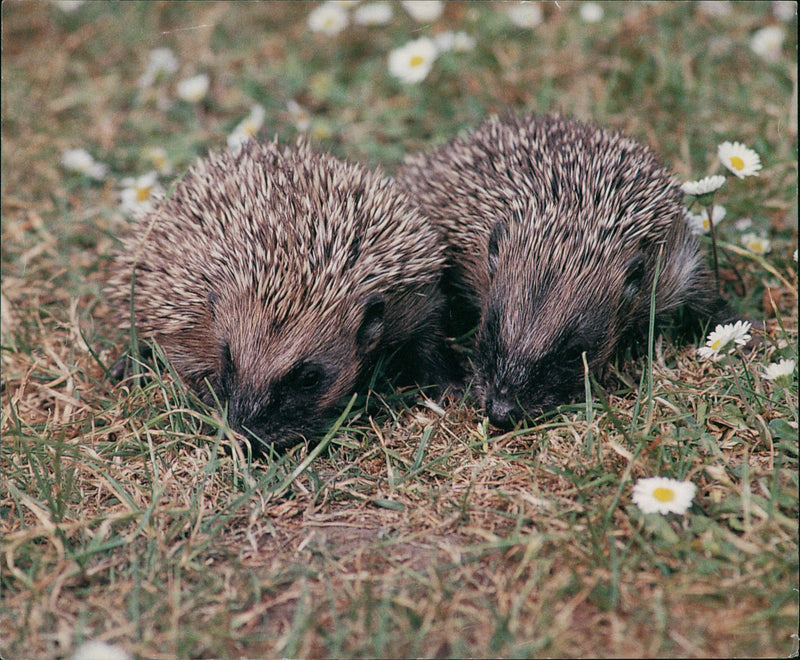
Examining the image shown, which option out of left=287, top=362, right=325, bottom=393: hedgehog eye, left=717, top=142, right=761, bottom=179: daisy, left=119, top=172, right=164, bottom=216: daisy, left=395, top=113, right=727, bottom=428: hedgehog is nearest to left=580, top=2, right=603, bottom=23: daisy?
left=395, top=113, right=727, bottom=428: hedgehog

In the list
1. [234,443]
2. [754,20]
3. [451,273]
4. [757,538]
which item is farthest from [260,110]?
[757,538]

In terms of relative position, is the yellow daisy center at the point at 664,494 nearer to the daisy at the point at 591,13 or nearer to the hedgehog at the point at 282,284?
the hedgehog at the point at 282,284

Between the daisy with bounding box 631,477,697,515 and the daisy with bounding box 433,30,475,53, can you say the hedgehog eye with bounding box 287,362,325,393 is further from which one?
the daisy with bounding box 433,30,475,53

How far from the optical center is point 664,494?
154 inches

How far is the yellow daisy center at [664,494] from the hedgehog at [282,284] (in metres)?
1.85

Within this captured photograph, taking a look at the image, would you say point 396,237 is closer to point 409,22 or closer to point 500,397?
point 500,397

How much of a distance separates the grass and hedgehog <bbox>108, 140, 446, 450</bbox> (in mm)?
247

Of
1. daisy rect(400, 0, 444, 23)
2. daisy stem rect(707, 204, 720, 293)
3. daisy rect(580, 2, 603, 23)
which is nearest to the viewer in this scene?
daisy stem rect(707, 204, 720, 293)

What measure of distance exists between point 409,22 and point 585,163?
171 inches

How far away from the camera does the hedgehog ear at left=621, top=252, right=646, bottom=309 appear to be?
16.8 feet

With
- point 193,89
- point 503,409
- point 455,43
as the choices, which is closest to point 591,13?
point 455,43

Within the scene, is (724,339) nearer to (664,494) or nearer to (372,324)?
(664,494)

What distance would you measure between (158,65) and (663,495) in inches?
274

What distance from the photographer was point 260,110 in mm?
7895
